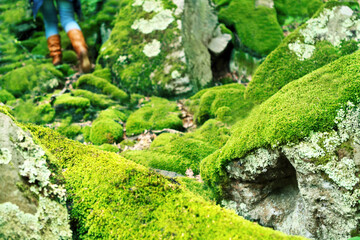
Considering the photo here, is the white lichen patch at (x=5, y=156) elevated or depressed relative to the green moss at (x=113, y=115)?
elevated

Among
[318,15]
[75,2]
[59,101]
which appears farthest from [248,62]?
[75,2]

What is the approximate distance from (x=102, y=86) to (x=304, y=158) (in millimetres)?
7248

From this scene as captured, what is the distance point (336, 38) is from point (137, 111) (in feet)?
17.4

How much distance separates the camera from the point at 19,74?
8812 millimetres

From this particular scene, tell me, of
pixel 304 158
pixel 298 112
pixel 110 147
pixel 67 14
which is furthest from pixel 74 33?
pixel 304 158

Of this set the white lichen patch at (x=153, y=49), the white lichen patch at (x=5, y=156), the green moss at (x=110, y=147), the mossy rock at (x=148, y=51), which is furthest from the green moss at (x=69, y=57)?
the white lichen patch at (x=5, y=156)

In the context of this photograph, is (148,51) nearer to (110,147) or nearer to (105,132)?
(105,132)

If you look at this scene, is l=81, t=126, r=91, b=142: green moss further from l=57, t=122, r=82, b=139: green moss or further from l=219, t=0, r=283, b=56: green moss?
l=219, t=0, r=283, b=56: green moss

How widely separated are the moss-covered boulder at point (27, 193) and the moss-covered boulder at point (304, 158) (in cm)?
222

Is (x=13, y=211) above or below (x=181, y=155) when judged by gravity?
above

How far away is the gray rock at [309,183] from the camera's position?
287cm

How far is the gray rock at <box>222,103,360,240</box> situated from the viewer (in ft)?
9.43

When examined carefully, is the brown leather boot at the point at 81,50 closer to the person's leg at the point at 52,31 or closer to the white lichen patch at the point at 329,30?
the person's leg at the point at 52,31

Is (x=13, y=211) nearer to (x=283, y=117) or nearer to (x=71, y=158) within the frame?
(x=71, y=158)
